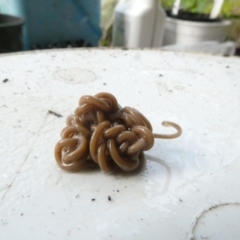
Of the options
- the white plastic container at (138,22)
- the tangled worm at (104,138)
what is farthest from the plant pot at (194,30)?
the tangled worm at (104,138)

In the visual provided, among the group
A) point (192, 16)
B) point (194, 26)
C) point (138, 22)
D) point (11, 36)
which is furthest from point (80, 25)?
point (192, 16)

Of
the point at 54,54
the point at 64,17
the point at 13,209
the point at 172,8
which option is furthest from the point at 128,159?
the point at 172,8

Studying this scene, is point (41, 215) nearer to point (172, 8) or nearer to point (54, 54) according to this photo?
point (54, 54)

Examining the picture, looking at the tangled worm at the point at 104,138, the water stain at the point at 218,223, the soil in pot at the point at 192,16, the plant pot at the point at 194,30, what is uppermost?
the tangled worm at the point at 104,138

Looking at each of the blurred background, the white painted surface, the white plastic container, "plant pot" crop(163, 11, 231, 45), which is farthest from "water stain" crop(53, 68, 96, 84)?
"plant pot" crop(163, 11, 231, 45)

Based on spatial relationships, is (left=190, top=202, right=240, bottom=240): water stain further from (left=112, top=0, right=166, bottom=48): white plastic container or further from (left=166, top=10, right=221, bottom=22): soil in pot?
(left=166, top=10, right=221, bottom=22): soil in pot

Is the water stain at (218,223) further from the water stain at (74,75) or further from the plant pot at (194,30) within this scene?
the plant pot at (194,30)
